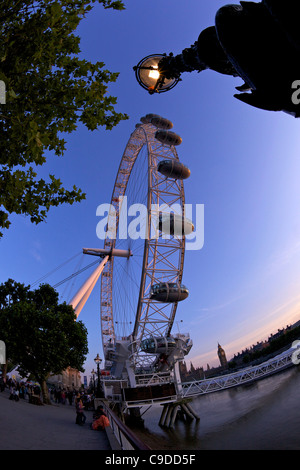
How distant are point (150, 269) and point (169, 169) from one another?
1053 centimetres

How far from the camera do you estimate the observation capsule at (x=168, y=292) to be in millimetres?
27344

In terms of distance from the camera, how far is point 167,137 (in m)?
30.1

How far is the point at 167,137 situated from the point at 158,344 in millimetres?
22324

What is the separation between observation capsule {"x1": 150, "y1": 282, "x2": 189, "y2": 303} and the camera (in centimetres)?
2734

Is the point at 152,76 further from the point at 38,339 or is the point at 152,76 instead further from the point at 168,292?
the point at 168,292

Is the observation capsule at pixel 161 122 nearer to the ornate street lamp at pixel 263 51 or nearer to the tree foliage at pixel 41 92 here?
the tree foliage at pixel 41 92

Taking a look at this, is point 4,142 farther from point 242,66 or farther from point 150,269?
point 150,269

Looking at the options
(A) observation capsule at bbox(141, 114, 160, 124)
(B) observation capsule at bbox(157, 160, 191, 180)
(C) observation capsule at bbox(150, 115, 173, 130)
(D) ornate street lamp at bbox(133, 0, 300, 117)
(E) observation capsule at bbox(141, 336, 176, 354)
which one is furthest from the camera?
(A) observation capsule at bbox(141, 114, 160, 124)

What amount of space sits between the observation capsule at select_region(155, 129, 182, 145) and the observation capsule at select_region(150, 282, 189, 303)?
1558 cm

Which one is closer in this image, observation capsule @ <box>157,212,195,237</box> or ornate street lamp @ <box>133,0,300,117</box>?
ornate street lamp @ <box>133,0,300,117</box>

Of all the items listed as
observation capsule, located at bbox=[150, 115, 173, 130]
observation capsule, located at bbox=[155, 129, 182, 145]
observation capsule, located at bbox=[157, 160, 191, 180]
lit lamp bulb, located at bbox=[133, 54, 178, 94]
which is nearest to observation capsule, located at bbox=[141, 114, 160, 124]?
observation capsule, located at bbox=[150, 115, 173, 130]

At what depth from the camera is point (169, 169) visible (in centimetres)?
2723

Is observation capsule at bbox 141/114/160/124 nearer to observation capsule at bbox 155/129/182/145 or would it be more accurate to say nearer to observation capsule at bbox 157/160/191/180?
observation capsule at bbox 155/129/182/145

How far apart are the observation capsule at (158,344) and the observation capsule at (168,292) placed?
4564mm
